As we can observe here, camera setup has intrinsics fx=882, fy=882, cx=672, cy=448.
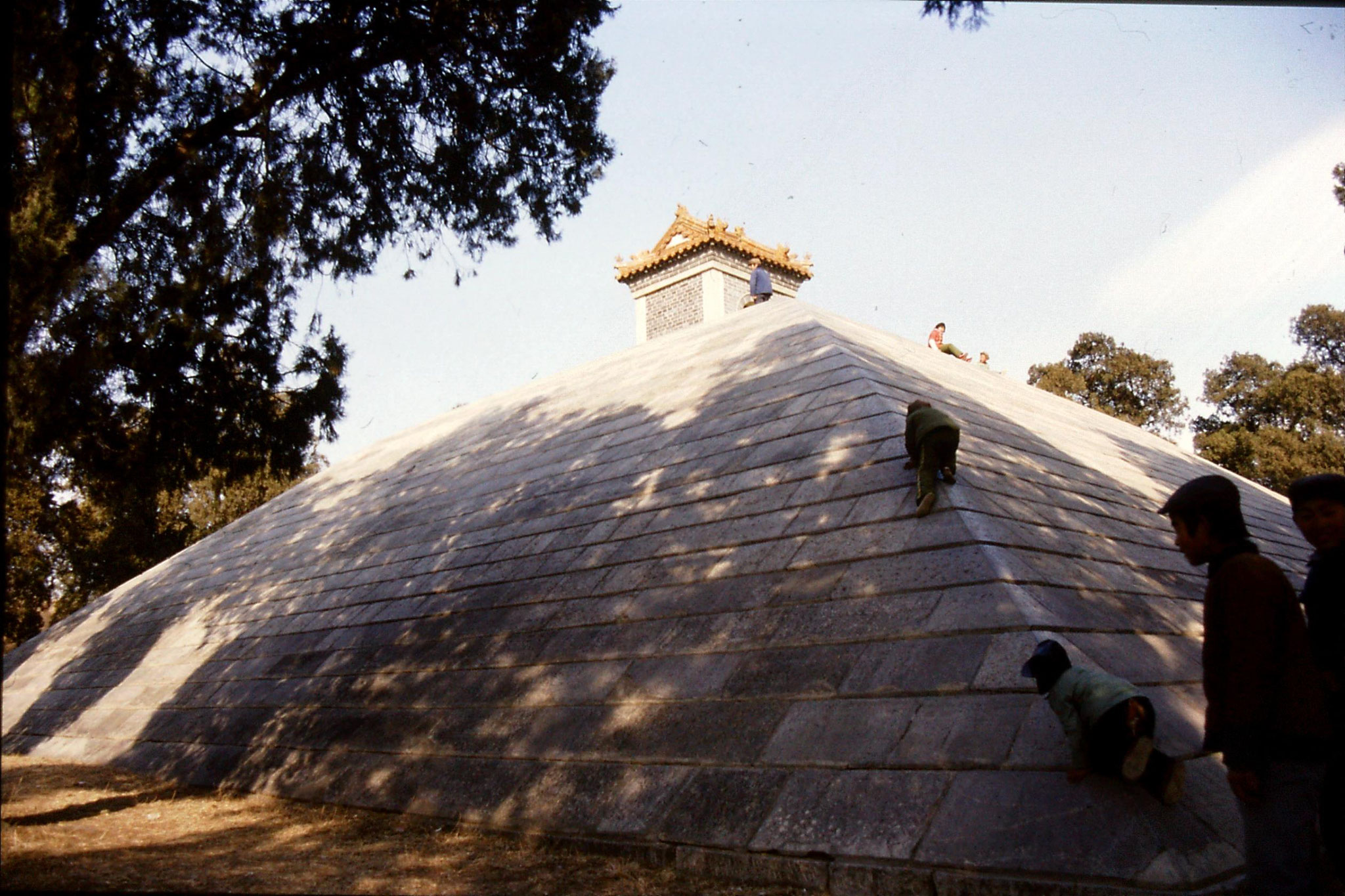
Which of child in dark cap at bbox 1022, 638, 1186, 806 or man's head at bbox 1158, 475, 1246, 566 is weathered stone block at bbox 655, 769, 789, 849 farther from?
man's head at bbox 1158, 475, 1246, 566

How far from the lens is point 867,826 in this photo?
13.3 feet

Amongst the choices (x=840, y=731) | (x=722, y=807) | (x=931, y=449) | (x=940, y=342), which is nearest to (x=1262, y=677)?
(x=840, y=731)

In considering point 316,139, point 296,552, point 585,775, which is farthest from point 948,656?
point 296,552

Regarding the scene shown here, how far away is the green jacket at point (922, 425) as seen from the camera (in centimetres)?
559

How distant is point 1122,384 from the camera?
3631 centimetres

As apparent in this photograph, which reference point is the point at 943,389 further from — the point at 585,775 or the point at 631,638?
the point at 585,775

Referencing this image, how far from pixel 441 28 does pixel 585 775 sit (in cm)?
553

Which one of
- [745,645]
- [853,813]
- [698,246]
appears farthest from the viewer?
[698,246]

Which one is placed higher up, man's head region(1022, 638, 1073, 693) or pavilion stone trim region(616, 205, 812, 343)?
pavilion stone trim region(616, 205, 812, 343)

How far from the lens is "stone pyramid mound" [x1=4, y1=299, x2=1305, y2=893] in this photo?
3994mm

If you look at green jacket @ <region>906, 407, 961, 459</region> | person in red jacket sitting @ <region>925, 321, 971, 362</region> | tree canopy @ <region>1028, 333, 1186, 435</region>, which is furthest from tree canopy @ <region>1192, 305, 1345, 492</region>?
green jacket @ <region>906, 407, 961, 459</region>

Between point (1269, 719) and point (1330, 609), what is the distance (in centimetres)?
53

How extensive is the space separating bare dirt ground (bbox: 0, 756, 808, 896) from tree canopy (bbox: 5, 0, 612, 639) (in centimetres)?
166

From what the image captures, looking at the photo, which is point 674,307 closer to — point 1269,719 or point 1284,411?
point 1284,411
